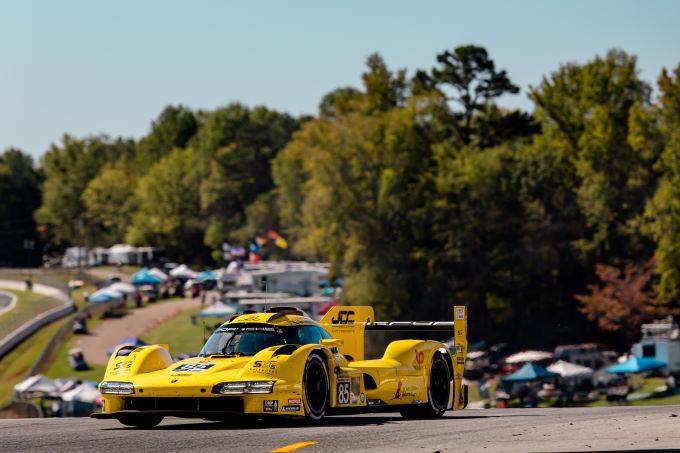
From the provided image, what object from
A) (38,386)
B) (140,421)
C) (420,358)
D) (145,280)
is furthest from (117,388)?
(145,280)

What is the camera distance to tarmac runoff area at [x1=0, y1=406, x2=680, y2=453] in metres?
12.6

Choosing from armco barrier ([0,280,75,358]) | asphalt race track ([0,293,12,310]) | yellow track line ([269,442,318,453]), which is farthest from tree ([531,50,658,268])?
yellow track line ([269,442,318,453])

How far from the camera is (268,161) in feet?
546

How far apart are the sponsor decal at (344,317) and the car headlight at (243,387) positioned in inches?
196

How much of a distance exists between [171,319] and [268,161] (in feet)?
259

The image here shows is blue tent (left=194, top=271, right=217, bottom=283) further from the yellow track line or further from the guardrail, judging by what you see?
the yellow track line

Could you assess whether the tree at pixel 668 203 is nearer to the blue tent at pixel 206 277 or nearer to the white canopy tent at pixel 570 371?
the white canopy tent at pixel 570 371

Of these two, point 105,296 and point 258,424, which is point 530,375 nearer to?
point 258,424

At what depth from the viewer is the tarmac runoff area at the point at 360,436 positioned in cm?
1257

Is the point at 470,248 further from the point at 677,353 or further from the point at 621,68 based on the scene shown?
the point at 677,353

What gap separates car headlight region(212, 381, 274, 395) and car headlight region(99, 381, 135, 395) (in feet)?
3.79

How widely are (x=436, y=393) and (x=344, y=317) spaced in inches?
77.0

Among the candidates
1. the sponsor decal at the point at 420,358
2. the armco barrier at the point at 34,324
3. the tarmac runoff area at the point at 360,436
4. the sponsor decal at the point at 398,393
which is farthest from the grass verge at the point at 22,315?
the tarmac runoff area at the point at 360,436

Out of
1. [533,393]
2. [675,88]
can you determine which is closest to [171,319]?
[675,88]
